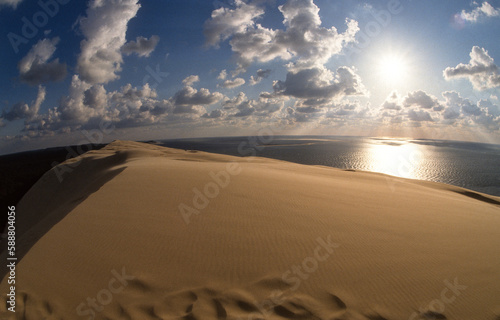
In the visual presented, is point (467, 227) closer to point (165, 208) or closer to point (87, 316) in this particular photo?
point (165, 208)

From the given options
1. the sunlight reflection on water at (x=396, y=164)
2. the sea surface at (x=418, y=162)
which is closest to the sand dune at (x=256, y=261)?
the sea surface at (x=418, y=162)

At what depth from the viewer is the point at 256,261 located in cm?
421

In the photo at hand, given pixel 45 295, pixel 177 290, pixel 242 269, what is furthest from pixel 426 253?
pixel 45 295

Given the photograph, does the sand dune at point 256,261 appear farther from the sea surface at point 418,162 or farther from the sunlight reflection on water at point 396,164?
the sunlight reflection on water at point 396,164

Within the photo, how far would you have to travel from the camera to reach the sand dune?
133 inches

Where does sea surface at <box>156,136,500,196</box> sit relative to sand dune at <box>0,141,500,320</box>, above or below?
below

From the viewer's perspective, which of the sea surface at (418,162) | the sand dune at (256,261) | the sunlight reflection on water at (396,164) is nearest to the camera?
the sand dune at (256,261)

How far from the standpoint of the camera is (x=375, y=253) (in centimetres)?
461

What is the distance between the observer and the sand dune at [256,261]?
337 centimetres

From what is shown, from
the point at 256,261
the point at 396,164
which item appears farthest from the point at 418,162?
the point at 256,261

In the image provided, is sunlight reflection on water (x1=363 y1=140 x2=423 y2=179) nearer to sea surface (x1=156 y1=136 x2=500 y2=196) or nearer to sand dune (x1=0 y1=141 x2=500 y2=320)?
sea surface (x1=156 y1=136 x2=500 y2=196)

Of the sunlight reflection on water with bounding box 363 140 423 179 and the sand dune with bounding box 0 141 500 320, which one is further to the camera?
the sunlight reflection on water with bounding box 363 140 423 179

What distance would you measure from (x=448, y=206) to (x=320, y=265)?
7652mm

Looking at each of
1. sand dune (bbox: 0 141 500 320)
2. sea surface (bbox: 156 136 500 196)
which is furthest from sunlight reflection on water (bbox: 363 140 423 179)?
sand dune (bbox: 0 141 500 320)
